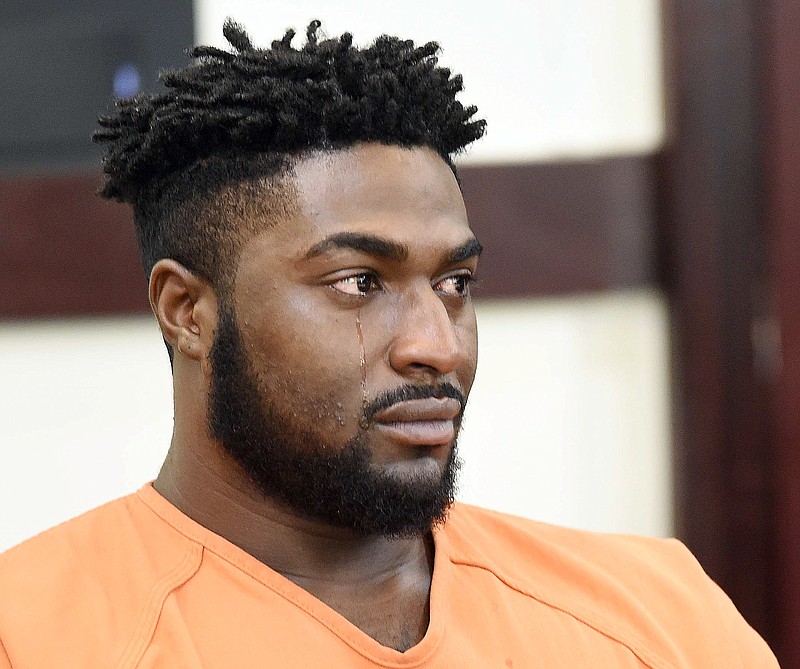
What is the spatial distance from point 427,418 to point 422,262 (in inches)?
5.5

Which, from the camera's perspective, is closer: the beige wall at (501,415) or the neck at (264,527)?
the neck at (264,527)

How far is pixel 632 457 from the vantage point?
1.73 meters

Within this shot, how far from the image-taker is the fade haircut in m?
0.96

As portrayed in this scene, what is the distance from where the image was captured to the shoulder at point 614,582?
1049 millimetres

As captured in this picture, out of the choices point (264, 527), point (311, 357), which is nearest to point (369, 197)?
point (311, 357)

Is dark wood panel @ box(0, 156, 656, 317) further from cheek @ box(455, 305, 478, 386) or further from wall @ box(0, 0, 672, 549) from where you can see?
cheek @ box(455, 305, 478, 386)

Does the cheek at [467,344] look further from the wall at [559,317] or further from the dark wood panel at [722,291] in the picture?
the dark wood panel at [722,291]

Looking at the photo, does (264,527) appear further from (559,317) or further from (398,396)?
(559,317)

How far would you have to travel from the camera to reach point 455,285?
3.37 feet

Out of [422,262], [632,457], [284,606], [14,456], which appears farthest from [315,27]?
[632,457]

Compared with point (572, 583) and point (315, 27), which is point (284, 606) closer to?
point (572, 583)

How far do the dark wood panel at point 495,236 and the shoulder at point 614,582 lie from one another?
1.85 ft

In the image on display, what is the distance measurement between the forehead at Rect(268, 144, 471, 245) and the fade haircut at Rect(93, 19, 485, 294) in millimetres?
13

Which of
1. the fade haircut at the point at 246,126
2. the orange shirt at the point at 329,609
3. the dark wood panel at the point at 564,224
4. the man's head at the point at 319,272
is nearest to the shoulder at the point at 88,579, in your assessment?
the orange shirt at the point at 329,609
